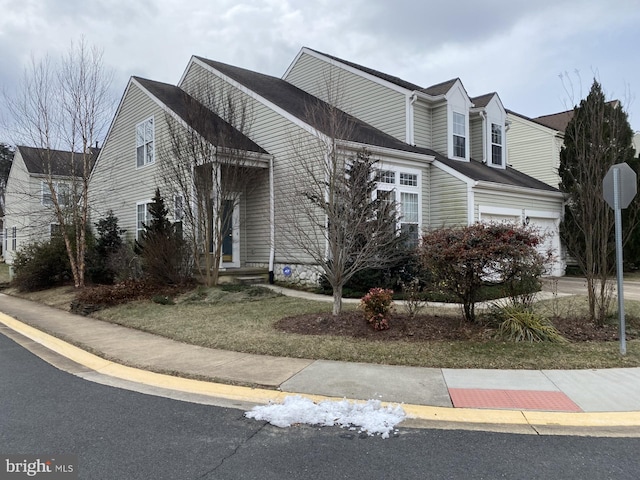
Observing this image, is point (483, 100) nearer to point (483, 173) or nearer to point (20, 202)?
point (483, 173)

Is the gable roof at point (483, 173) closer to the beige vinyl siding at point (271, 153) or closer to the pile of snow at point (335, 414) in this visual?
the beige vinyl siding at point (271, 153)

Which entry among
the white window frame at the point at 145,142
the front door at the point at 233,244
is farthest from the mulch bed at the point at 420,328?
the white window frame at the point at 145,142

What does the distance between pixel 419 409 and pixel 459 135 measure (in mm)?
15182

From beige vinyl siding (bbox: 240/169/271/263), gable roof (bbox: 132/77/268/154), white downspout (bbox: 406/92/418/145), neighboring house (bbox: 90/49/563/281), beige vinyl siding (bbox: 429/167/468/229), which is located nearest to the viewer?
gable roof (bbox: 132/77/268/154)

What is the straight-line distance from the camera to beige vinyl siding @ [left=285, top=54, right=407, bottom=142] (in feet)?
56.9

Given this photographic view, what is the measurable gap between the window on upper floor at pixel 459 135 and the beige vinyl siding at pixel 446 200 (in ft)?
8.81

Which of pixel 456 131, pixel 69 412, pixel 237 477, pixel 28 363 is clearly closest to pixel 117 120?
pixel 456 131

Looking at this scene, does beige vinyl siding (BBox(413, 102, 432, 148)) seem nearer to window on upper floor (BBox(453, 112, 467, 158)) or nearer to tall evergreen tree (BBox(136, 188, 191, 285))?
window on upper floor (BBox(453, 112, 467, 158))

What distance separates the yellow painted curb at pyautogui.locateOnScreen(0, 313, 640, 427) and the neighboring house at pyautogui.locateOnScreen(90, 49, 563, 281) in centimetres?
671

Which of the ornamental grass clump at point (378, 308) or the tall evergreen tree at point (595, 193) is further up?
the tall evergreen tree at point (595, 193)

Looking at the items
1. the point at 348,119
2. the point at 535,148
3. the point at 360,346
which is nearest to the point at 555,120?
the point at 535,148

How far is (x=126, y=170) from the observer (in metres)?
19.8

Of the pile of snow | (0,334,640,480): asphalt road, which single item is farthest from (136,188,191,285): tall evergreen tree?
the pile of snow

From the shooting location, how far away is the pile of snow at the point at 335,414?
14.0ft
